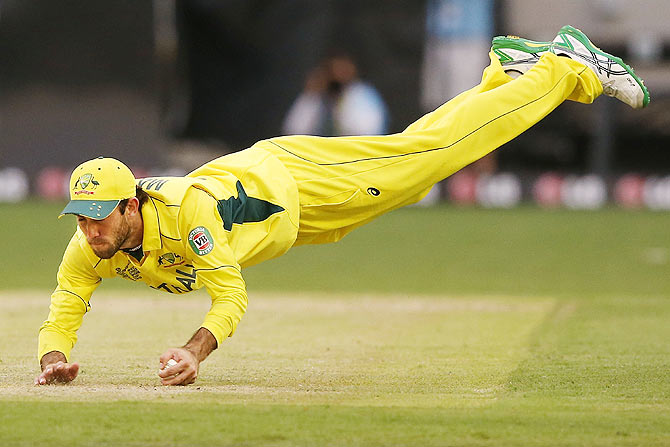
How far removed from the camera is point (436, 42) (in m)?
17.9

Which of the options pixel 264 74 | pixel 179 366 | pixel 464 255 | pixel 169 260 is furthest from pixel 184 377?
pixel 264 74

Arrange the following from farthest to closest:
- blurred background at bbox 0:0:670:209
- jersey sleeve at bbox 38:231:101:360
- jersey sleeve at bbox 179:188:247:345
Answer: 1. blurred background at bbox 0:0:670:209
2. jersey sleeve at bbox 38:231:101:360
3. jersey sleeve at bbox 179:188:247:345

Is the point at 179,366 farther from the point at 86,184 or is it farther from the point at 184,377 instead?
the point at 86,184

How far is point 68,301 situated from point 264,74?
12.3m

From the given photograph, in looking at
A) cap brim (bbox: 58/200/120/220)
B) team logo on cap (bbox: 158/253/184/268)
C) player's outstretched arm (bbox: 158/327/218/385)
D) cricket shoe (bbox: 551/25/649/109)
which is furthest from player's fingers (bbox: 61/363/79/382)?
cricket shoe (bbox: 551/25/649/109)

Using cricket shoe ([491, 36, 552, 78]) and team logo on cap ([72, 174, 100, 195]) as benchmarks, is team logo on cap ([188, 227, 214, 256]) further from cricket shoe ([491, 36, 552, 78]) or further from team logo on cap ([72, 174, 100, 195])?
cricket shoe ([491, 36, 552, 78])

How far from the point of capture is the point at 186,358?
5293 millimetres

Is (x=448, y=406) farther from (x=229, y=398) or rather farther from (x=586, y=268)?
(x=586, y=268)

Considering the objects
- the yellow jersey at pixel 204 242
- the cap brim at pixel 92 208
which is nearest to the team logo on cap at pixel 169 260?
the yellow jersey at pixel 204 242

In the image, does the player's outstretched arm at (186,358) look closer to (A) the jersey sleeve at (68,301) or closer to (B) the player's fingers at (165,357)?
(B) the player's fingers at (165,357)

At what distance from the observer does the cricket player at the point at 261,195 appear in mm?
5473

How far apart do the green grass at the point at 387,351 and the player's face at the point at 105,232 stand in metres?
0.64

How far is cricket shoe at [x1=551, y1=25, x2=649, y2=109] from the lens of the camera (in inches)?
278

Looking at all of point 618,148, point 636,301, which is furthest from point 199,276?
point 618,148
